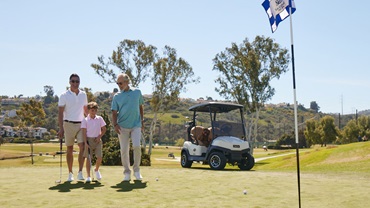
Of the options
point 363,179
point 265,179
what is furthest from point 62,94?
point 363,179

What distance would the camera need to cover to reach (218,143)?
1471 centimetres

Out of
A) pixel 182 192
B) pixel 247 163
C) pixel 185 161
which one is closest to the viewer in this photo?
pixel 182 192

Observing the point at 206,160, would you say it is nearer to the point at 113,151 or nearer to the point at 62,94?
the point at 62,94

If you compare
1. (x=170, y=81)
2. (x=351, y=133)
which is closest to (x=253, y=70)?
(x=170, y=81)

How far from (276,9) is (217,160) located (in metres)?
7.24

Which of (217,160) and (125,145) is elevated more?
(125,145)

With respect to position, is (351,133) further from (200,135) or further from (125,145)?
(125,145)

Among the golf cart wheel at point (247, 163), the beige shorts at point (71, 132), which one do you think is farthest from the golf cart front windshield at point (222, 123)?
the beige shorts at point (71, 132)

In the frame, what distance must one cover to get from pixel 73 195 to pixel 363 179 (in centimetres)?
662

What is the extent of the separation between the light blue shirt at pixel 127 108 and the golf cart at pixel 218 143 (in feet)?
20.3

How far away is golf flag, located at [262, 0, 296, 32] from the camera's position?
7898mm

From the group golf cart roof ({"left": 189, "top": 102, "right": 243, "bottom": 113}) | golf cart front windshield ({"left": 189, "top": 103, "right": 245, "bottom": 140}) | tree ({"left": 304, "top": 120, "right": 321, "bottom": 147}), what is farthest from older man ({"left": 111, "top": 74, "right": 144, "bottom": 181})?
tree ({"left": 304, "top": 120, "right": 321, "bottom": 147})

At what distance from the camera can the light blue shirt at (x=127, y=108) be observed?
28.5ft

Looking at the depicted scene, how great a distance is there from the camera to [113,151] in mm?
28531
